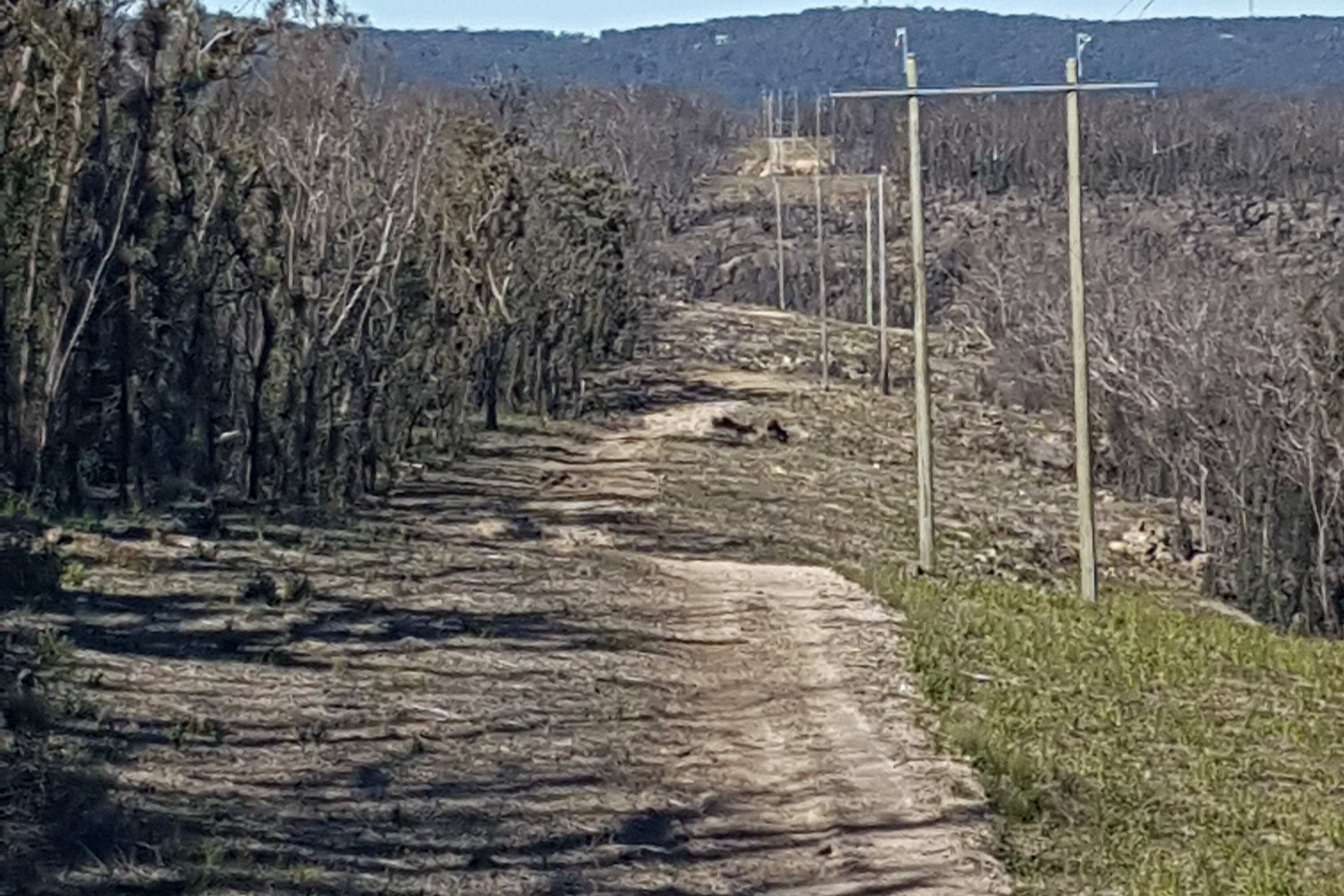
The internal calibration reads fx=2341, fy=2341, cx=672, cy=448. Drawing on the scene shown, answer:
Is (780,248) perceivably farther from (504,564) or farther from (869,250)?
(504,564)

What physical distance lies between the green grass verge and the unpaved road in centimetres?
32

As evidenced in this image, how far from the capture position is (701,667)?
1511 cm

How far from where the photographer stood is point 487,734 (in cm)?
1194

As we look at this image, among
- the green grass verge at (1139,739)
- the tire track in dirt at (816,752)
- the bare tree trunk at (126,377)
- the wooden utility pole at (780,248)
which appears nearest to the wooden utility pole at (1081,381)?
the green grass verge at (1139,739)

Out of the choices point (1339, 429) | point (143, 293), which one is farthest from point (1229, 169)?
point (143, 293)

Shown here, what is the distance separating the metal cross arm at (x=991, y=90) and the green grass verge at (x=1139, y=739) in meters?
4.47

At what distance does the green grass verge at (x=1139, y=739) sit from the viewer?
34.1ft

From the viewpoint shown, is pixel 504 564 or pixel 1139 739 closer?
pixel 1139 739

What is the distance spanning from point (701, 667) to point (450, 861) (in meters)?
5.96

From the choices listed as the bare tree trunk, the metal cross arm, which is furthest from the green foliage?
the metal cross arm

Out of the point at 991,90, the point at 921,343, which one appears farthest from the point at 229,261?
the point at 991,90

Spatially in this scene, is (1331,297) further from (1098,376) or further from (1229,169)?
(1229,169)

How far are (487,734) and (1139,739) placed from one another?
13.0 ft

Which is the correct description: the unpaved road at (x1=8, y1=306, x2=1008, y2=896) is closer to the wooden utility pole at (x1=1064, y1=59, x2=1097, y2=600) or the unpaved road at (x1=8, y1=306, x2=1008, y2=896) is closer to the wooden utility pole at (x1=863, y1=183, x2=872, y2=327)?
the wooden utility pole at (x1=1064, y1=59, x2=1097, y2=600)
